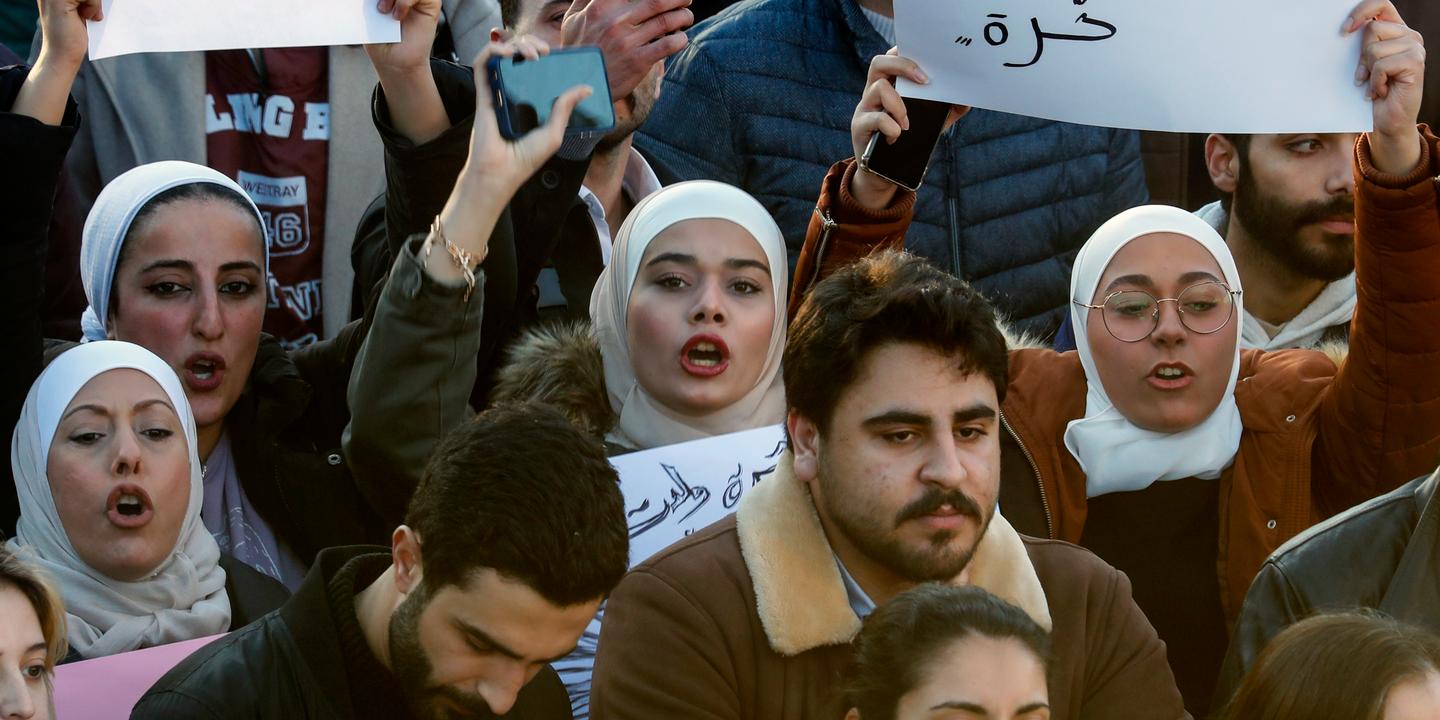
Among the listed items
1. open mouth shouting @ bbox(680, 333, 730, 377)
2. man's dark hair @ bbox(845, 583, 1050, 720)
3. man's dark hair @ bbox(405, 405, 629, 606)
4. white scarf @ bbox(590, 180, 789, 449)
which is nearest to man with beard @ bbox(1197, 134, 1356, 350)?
white scarf @ bbox(590, 180, 789, 449)

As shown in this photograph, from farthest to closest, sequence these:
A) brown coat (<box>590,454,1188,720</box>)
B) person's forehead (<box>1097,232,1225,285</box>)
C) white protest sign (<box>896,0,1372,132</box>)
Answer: person's forehead (<box>1097,232,1225,285</box>), white protest sign (<box>896,0,1372,132</box>), brown coat (<box>590,454,1188,720</box>)

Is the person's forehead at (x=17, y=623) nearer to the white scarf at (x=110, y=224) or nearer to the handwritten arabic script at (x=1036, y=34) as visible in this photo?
the white scarf at (x=110, y=224)

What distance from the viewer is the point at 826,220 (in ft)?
14.1

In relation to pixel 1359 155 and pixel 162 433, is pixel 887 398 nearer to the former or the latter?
pixel 1359 155

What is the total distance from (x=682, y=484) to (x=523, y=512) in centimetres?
91

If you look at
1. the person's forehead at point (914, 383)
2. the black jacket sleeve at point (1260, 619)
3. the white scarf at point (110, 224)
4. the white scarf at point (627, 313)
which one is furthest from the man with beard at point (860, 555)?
the white scarf at point (110, 224)

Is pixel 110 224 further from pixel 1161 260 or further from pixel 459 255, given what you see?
pixel 1161 260

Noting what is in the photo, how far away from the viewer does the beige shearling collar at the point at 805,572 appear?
136 inches

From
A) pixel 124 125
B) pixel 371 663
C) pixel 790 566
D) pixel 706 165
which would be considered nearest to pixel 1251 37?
pixel 790 566

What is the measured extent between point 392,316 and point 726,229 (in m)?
1.02

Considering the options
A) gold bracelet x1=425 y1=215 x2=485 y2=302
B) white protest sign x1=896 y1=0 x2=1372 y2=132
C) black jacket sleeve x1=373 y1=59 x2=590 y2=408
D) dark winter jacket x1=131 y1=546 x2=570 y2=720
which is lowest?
dark winter jacket x1=131 y1=546 x2=570 y2=720

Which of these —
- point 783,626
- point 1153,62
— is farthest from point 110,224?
point 1153,62

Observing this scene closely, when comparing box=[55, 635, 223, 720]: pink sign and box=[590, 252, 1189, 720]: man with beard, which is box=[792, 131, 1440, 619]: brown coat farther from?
box=[55, 635, 223, 720]: pink sign

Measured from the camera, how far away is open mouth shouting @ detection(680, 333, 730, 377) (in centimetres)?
429
